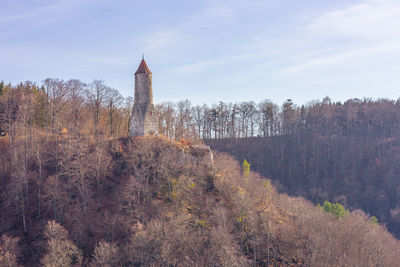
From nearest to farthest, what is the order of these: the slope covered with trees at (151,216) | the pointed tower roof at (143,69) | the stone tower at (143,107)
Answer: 1. the slope covered with trees at (151,216)
2. the stone tower at (143,107)
3. the pointed tower roof at (143,69)

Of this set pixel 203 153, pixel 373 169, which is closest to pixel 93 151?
pixel 203 153

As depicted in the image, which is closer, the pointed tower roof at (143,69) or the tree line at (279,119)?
the pointed tower roof at (143,69)

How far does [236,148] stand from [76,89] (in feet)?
127

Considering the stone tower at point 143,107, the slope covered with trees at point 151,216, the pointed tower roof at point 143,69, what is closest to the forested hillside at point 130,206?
the slope covered with trees at point 151,216

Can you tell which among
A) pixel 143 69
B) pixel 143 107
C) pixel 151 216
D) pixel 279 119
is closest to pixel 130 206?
pixel 151 216

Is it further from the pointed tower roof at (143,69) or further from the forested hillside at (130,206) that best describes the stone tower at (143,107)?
the forested hillside at (130,206)

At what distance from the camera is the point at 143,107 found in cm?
4309

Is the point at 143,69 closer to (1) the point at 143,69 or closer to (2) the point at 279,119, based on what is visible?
(1) the point at 143,69

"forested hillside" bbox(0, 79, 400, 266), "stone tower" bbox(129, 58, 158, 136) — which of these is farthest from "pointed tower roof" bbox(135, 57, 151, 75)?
"forested hillside" bbox(0, 79, 400, 266)

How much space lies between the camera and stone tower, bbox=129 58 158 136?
1676 inches

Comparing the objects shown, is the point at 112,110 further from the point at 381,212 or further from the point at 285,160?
the point at 381,212

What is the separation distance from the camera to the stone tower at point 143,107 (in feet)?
140

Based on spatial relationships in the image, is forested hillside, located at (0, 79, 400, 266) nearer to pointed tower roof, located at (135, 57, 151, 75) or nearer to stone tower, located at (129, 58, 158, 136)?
stone tower, located at (129, 58, 158, 136)

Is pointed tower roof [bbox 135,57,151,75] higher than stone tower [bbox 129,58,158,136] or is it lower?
higher
